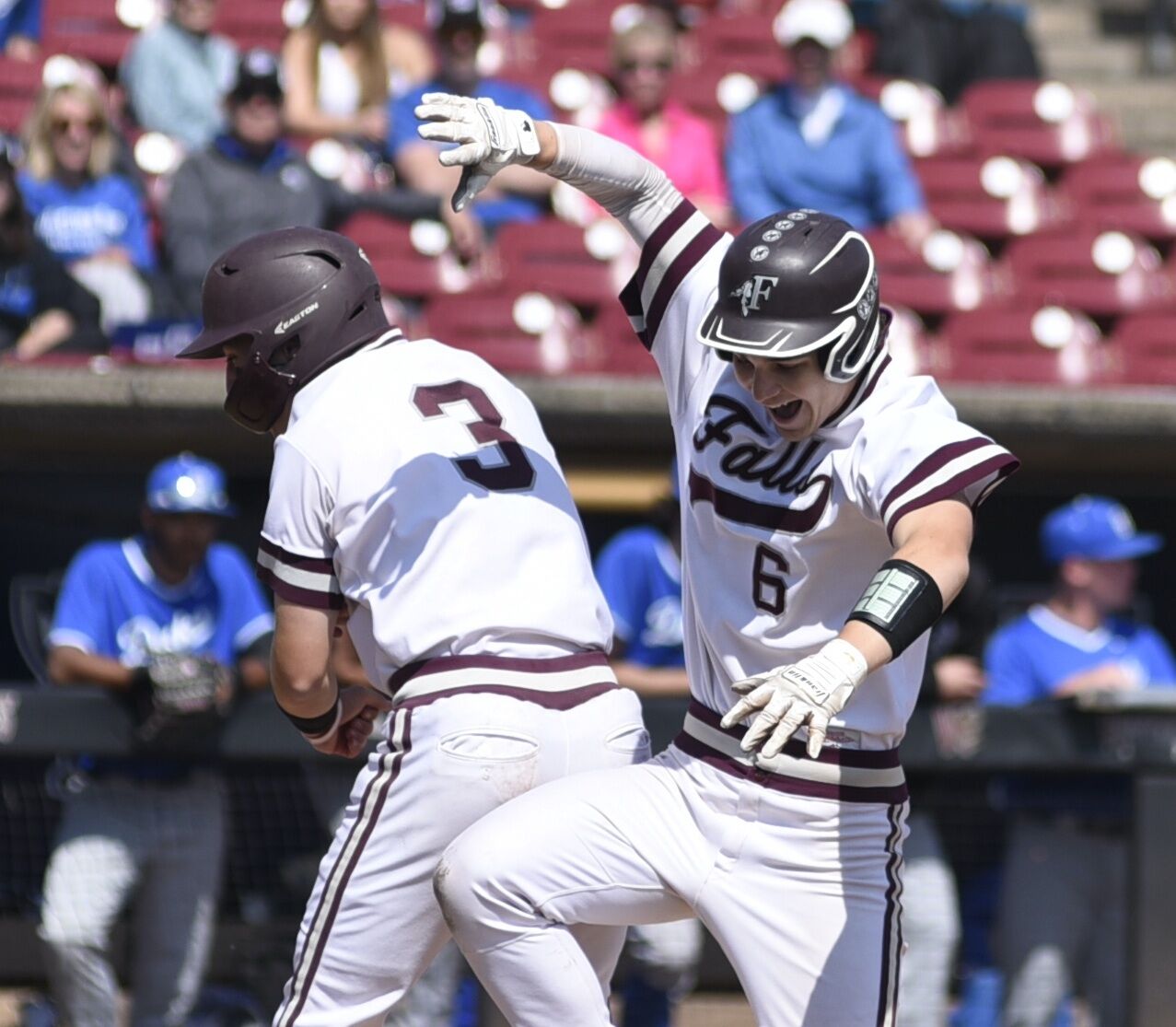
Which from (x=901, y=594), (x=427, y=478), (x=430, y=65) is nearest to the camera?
(x=901, y=594)

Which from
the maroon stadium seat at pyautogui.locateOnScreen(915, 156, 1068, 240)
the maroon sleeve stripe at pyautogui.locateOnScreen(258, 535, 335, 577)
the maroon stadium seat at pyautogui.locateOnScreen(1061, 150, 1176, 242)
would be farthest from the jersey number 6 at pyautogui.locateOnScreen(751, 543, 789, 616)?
the maroon stadium seat at pyautogui.locateOnScreen(1061, 150, 1176, 242)

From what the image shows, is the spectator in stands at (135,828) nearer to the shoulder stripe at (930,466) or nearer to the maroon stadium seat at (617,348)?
the maroon stadium seat at (617,348)

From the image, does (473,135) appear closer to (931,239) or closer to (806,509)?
(806,509)

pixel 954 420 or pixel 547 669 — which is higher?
pixel 954 420

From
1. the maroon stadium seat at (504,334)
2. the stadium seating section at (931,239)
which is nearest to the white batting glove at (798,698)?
the stadium seating section at (931,239)

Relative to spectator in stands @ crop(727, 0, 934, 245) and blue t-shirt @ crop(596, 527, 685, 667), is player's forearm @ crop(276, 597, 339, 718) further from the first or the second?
spectator in stands @ crop(727, 0, 934, 245)

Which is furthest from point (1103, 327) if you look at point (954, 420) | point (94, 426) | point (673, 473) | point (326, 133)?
point (954, 420)

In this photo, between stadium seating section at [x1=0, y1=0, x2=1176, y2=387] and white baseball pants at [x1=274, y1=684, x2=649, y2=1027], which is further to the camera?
stadium seating section at [x1=0, y1=0, x2=1176, y2=387]

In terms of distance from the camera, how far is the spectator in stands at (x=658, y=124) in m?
7.95

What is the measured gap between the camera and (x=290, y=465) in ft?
10.6

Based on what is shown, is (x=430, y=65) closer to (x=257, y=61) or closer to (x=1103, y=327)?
(x=257, y=61)

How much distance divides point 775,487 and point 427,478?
614 mm

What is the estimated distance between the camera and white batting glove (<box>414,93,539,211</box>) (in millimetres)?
3061

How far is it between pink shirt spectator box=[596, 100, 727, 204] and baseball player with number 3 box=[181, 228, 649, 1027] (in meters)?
4.67
